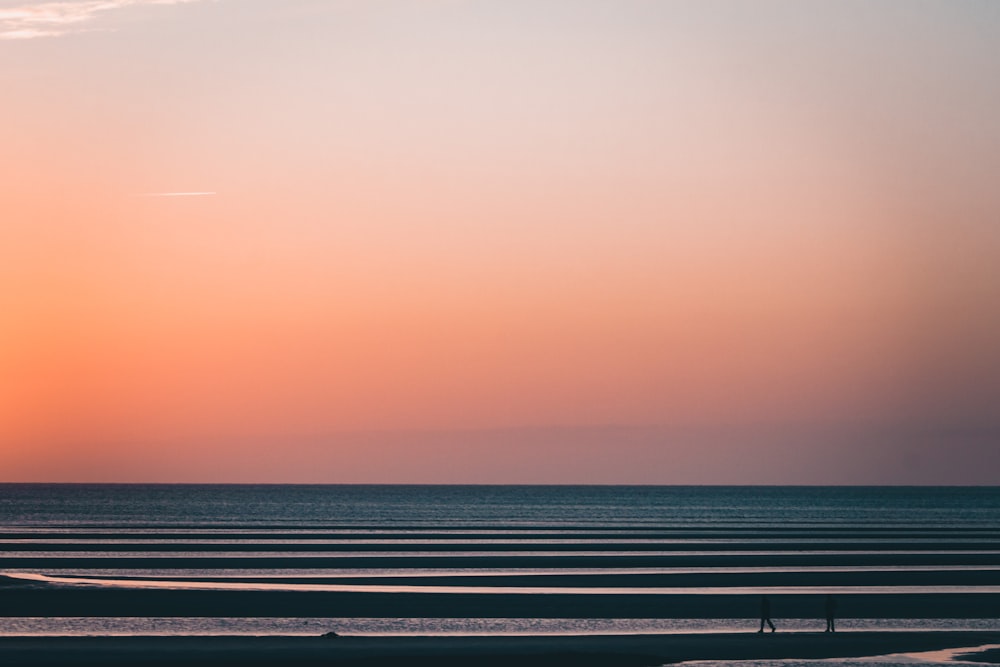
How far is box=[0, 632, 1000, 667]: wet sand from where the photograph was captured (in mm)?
34188

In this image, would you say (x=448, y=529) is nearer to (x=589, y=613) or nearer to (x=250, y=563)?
(x=250, y=563)

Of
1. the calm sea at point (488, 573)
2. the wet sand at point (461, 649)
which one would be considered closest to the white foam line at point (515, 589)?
the calm sea at point (488, 573)

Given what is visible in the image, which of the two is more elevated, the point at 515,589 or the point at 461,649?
the point at 515,589

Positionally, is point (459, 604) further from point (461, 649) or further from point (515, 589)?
point (461, 649)

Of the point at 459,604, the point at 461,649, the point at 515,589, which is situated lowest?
the point at 461,649

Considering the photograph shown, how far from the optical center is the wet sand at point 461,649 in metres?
34.2

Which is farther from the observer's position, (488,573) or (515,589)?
(488,573)

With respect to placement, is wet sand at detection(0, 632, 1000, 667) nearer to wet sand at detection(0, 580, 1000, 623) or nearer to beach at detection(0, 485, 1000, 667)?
beach at detection(0, 485, 1000, 667)

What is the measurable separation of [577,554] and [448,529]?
4216 centimetres

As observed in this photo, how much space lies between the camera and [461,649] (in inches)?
1427

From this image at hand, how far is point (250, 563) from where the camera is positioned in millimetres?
67125

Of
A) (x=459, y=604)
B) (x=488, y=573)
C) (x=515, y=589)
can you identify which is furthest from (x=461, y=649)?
(x=488, y=573)

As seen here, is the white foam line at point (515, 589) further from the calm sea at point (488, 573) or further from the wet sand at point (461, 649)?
the wet sand at point (461, 649)

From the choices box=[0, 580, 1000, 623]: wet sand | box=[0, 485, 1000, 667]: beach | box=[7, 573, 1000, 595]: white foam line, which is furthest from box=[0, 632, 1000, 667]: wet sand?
box=[7, 573, 1000, 595]: white foam line
